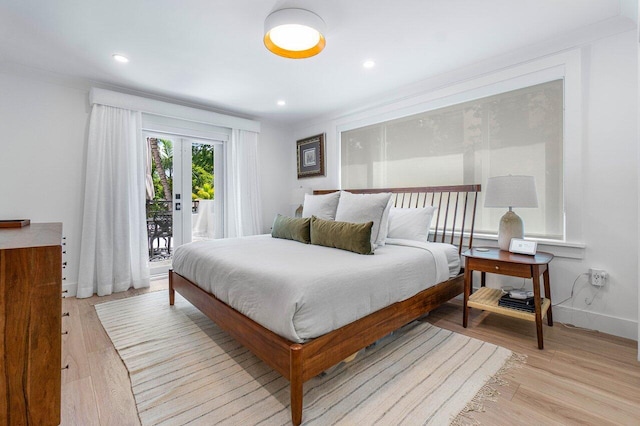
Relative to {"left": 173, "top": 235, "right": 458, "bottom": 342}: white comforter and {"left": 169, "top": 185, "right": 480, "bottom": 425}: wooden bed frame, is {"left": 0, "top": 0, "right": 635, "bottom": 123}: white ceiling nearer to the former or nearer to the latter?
{"left": 169, "top": 185, "right": 480, "bottom": 425}: wooden bed frame

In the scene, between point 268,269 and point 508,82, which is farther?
point 508,82

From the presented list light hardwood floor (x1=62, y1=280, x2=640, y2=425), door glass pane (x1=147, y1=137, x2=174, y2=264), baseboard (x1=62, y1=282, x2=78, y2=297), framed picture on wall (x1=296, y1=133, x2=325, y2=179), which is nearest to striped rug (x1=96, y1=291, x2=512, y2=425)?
light hardwood floor (x1=62, y1=280, x2=640, y2=425)

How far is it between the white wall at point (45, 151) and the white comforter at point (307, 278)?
1672 millimetres

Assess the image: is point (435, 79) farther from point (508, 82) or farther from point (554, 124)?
point (554, 124)

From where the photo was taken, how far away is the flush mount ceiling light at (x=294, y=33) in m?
1.96

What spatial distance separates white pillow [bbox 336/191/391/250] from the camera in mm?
2654

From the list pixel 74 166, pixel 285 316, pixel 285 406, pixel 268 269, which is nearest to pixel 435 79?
pixel 268 269

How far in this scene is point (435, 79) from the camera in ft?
10.6

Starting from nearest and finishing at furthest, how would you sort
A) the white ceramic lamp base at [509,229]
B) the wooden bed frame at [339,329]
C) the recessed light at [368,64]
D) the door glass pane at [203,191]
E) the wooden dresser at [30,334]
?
the wooden dresser at [30,334] → the wooden bed frame at [339,329] → the white ceramic lamp base at [509,229] → the recessed light at [368,64] → the door glass pane at [203,191]

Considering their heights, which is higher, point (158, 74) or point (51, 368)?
point (158, 74)

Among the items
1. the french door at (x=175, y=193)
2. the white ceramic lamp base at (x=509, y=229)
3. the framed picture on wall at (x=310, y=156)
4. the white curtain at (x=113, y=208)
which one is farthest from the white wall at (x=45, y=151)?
the white ceramic lamp base at (x=509, y=229)

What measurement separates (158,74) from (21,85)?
1.36 m

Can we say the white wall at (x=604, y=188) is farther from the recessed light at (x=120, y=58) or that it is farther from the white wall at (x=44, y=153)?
the white wall at (x=44, y=153)

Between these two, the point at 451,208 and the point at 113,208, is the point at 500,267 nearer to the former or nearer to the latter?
the point at 451,208
